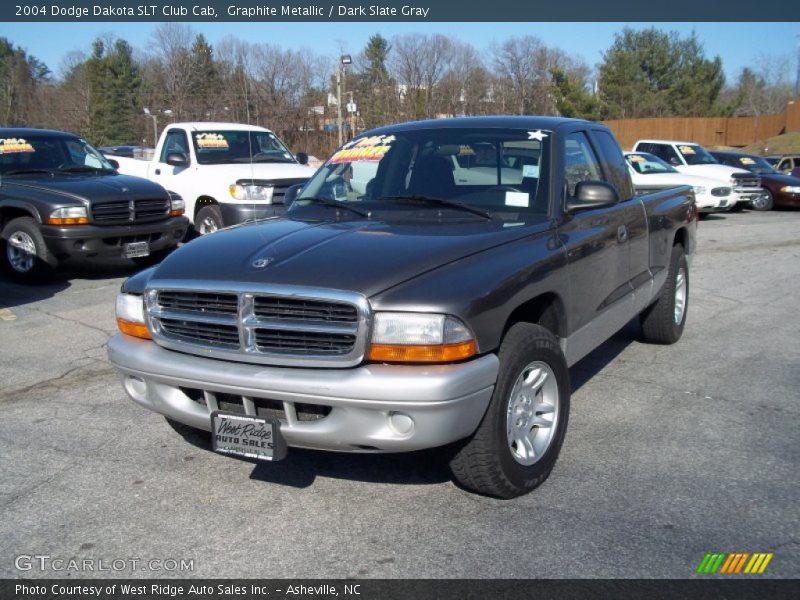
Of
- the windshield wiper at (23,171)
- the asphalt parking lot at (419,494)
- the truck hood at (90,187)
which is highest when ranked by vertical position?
the windshield wiper at (23,171)

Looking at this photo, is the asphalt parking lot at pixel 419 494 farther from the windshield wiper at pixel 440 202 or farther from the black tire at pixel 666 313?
the windshield wiper at pixel 440 202

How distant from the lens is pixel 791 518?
345cm

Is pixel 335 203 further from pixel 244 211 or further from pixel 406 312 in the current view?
pixel 244 211

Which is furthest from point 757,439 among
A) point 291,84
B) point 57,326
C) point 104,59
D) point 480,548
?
point 104,59

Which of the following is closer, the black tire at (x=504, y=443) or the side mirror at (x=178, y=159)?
the black tire at (x=504, y=443)

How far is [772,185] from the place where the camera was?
20.4 metres

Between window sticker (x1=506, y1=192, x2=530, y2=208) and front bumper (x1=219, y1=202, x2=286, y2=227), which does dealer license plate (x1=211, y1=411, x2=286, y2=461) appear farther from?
front bumper (x1=219, y1=202, x2=286, y2=227)

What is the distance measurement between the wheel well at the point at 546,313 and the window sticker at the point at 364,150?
1.53 m

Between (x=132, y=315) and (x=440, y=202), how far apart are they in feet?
5.84

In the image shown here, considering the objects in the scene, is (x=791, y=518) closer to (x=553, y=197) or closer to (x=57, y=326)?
(x=553, y=197)

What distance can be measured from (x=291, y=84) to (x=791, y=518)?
36.9 metres

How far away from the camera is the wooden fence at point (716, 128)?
174 ft

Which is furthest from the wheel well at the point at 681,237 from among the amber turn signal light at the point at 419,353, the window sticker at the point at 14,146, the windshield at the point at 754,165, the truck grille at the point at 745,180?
the windshield at the point at 754,165

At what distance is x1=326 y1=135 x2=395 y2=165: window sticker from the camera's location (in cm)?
491
